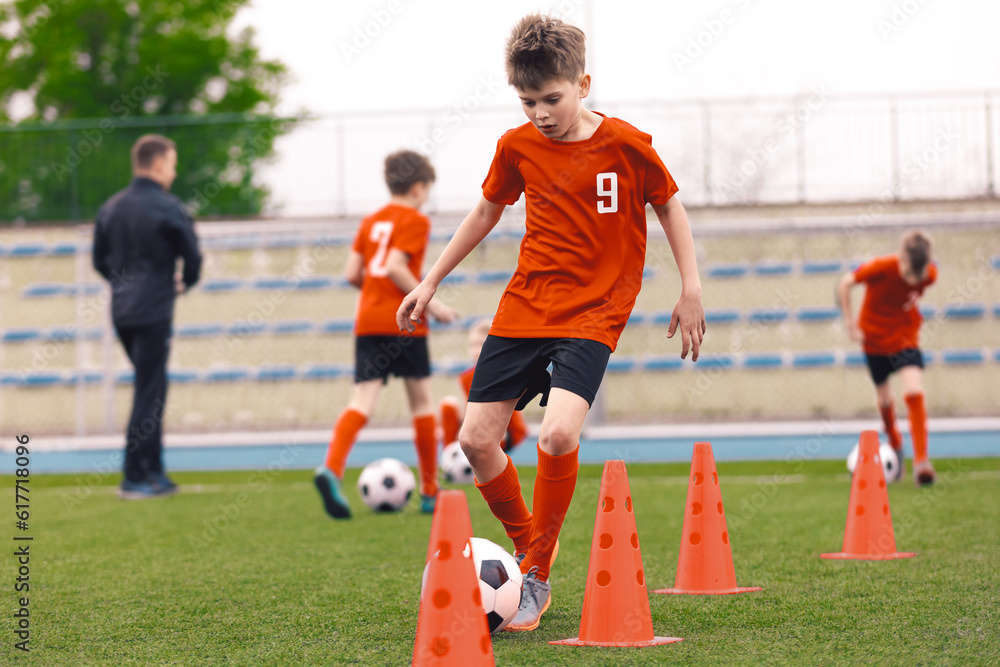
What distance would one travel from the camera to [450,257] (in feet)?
10.6

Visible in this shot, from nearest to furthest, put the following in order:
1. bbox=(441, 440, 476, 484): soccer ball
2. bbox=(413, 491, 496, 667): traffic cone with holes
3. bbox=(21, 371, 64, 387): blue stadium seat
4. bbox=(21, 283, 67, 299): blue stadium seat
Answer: bbox=(413, 491, 496, 667): traffic cone with holes → bbox=(441, 440, 476, 484): soccer ball → bbox=(21, 371, 64, 387): blue stadium seat → bbox=(21, 283, 67, 299): blue stadium seat

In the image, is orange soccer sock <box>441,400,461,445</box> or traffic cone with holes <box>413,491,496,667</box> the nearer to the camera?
traffic cone with holes <box>413,491,496,667</box>

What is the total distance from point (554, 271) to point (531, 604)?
3.16 ft

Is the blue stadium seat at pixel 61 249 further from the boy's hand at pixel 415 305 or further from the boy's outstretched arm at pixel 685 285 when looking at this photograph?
the boy's outstretched arm at pixel 685 285

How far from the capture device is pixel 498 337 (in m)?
3.14

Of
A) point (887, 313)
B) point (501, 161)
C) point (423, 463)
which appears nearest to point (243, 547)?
point (423, 463)

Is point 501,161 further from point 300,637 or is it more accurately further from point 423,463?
point 423,463

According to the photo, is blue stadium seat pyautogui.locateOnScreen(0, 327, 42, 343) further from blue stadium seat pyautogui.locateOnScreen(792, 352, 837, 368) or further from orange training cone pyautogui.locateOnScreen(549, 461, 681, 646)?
orange training cone pyautogui.locateOnScreen(549, 461, 681, 646)

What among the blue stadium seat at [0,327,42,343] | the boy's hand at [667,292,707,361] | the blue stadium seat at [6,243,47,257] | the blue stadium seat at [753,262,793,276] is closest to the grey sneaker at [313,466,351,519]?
the boy's hand at [667,292,707,361]

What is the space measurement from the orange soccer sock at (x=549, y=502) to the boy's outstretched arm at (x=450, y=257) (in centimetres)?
57

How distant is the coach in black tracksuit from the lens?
22.2 ft

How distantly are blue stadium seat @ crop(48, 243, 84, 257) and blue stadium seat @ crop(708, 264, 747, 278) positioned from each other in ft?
26.7

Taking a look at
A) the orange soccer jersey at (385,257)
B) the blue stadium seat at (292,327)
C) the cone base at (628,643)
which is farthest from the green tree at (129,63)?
the cone base at (628,643)

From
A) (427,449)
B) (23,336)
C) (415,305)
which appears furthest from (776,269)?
(415,305)
